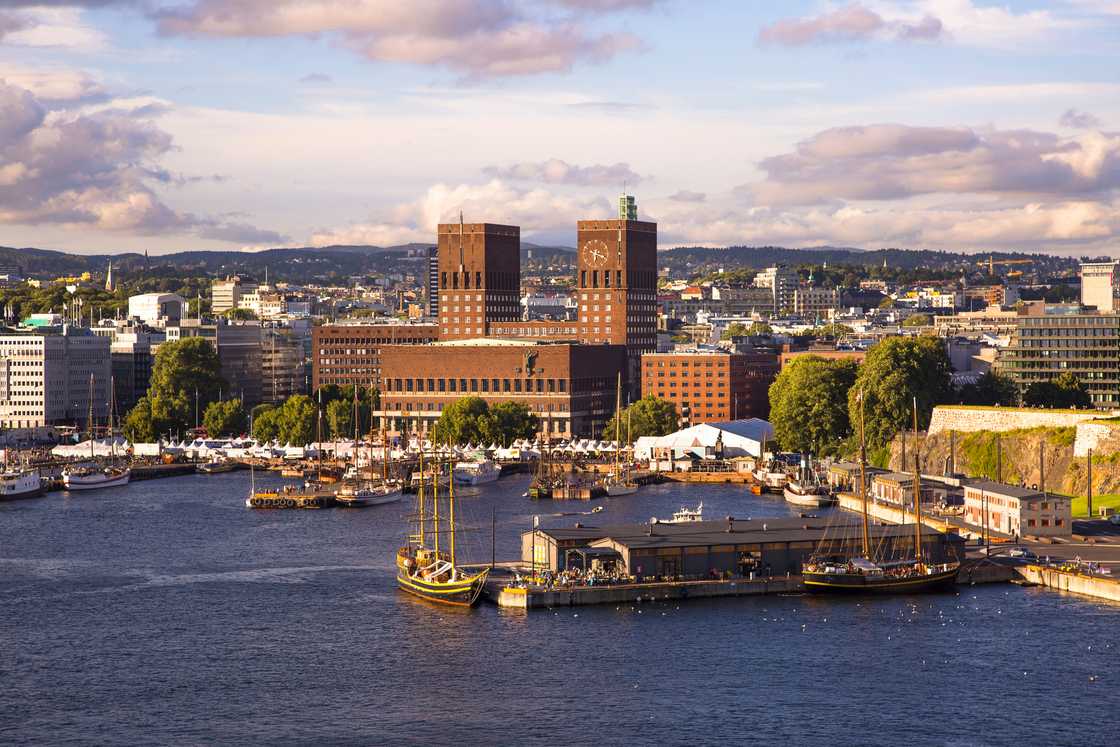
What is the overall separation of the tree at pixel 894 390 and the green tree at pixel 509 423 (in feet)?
88.2

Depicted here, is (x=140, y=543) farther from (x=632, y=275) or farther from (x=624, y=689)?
(x=632, y=275)

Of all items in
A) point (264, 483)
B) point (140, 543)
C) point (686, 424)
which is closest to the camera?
point (140, 543)

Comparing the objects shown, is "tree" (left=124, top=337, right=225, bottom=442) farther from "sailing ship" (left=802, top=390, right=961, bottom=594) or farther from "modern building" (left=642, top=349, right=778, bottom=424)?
"sailing ship" (left=802, top=390, right=961, bottom=594)

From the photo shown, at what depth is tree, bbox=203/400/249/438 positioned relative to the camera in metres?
138

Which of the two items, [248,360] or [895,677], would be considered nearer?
[895,677]

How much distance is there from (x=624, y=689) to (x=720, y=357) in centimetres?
9037

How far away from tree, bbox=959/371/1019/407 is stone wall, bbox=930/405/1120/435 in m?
10.3

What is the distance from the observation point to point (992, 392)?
11106 cm

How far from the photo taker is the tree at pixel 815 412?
369 feet

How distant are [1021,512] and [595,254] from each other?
8704 cm

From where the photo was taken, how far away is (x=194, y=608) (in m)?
58.7

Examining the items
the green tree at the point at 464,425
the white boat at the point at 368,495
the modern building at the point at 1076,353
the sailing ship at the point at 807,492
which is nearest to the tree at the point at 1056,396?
the modern building at the point at 1076,353

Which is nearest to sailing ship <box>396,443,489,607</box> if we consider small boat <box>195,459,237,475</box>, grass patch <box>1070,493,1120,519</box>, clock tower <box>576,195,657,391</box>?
grass patch <box>1070,493,1120,519</box>

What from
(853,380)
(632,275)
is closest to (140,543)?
(853,380)
